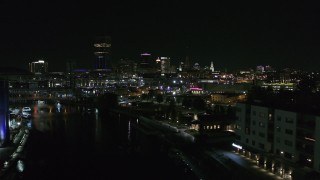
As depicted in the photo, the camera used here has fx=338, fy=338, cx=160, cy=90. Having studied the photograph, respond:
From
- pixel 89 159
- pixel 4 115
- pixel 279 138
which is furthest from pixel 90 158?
pixel 279 138


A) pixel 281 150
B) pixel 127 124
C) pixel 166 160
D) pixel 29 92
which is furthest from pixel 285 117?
pixel 29 92

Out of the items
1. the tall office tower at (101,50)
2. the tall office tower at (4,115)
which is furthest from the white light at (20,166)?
the tall office tower at (101,50)

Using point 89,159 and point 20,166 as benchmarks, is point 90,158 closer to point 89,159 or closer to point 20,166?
point 89,159

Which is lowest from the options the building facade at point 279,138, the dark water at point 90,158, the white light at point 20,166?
the dark water at point 90,158

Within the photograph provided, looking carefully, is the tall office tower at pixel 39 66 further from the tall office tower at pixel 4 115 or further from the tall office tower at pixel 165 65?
the tall office tower at pixel 4 115

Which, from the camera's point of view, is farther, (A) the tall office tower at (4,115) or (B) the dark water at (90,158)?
(A) the tall office tower at (4,115)

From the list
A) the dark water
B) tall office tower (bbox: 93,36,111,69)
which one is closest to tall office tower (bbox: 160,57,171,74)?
tall office tower (bbox: 93,36,111,69)

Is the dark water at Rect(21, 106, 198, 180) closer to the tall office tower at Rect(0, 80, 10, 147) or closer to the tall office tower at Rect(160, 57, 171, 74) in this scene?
the tall office tower at Rect(0, 80, 10, 147)
